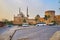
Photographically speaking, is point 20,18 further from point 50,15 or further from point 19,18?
point 50,15

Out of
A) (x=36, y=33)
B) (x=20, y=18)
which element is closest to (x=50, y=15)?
(x=36, y=33)

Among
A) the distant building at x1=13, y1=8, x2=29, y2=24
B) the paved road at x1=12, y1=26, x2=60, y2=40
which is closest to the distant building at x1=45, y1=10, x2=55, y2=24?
the paved road at x1=12, y1=26, x2=60, y2=40

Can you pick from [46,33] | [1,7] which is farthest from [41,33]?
[1,7]

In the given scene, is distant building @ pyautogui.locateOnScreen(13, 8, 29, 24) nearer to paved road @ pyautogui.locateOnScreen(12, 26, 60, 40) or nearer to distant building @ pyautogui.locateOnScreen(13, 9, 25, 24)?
distant building @ pyautogui.locateOnScreen(13, 9, 25, 24)

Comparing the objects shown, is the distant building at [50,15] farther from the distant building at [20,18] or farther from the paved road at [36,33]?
the distant building at [20,18]

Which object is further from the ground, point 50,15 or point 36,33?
point 50,15

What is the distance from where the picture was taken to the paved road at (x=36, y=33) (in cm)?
211

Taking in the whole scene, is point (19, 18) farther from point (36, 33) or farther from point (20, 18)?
point (36, 33)

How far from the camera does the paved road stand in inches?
83.2

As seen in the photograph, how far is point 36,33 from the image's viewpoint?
2146 mm

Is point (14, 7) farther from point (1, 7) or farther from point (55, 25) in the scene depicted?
point (55, 25)

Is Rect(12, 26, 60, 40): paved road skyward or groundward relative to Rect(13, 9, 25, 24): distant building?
groundward

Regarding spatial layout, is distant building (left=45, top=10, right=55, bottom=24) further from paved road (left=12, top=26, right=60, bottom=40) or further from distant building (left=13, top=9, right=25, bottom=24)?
distant building (left=13, top=9, right=25, bottom=24)

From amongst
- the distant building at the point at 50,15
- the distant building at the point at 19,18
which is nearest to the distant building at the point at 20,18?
the distant building at the point at 19,18
